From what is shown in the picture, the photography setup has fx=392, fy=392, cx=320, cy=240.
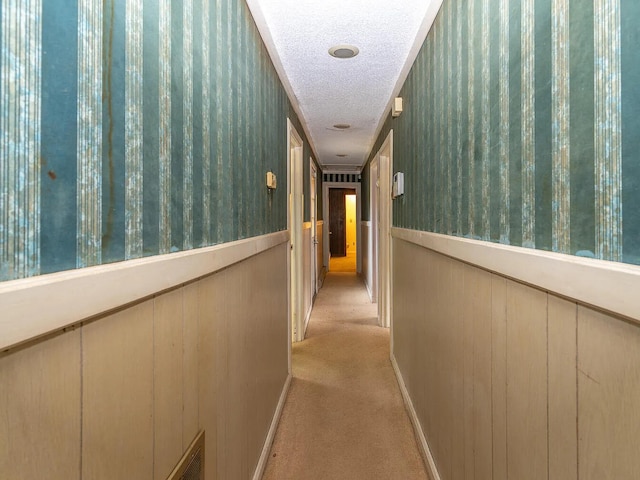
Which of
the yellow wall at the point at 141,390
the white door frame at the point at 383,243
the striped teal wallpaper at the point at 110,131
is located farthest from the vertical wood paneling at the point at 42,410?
the white door frame at the point at 383,243

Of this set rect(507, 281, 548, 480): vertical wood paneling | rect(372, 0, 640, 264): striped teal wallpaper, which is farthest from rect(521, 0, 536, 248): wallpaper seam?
rect(507, 281, 548, 480): vertical wood paneling

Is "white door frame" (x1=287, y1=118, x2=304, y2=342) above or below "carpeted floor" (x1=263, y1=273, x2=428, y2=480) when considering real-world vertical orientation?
above

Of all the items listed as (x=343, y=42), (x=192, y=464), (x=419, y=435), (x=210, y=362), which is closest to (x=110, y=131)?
(x=210, y=362)

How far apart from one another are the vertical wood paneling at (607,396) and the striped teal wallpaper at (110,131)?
3.05 ft

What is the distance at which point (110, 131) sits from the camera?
28.9 inches

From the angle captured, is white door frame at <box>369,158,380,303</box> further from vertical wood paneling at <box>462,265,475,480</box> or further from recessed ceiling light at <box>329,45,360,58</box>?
vertical wood paneling at <box>462,265,475,480</box>

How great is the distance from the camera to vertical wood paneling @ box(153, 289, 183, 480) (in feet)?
2.97

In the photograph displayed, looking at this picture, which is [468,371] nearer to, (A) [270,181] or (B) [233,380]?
(B) [233,380]

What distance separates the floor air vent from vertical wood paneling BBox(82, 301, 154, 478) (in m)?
0.16

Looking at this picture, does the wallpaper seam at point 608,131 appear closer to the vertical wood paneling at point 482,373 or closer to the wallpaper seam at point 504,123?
the wallpaper seam at point 504,123

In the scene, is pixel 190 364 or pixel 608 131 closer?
pixel 608 131

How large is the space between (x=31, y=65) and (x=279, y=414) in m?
2.37

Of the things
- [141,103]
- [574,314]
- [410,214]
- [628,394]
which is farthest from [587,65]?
[410,214]

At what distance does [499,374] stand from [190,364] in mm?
901
